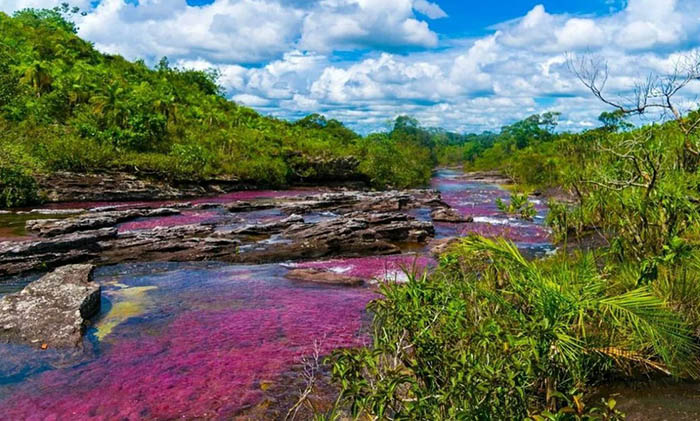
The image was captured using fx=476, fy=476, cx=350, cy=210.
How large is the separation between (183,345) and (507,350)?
823 cm

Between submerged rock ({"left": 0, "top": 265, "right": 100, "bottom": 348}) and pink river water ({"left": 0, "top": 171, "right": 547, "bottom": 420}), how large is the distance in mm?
376

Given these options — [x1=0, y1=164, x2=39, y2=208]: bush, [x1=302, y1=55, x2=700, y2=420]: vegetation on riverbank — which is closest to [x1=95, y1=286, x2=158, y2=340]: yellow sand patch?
[x1=302, y1=55, x2=700, y2=420]: vegetation on riverbank

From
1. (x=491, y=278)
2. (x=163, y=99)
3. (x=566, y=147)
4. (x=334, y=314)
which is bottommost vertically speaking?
(x=334, y=314)

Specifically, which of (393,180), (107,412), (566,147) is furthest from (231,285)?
(393,180)

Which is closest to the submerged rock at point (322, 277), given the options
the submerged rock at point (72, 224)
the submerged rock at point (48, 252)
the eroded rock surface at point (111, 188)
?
the submerged rock at point (48, 252)

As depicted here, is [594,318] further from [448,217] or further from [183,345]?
[448,217]

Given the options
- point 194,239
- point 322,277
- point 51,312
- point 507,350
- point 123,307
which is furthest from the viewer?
point 194,239

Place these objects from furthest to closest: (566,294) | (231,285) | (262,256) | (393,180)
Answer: (393,180)
(262,256)
(231,285)
(566,294)

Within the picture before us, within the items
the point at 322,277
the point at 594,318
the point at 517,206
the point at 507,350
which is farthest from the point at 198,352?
the point at 517,206

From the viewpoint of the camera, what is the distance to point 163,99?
59.2 meters

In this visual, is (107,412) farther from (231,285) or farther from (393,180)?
(393,180)

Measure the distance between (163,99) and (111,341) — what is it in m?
54.1

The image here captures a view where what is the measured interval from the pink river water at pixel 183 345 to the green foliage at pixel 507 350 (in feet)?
3.74

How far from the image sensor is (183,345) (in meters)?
10.9
